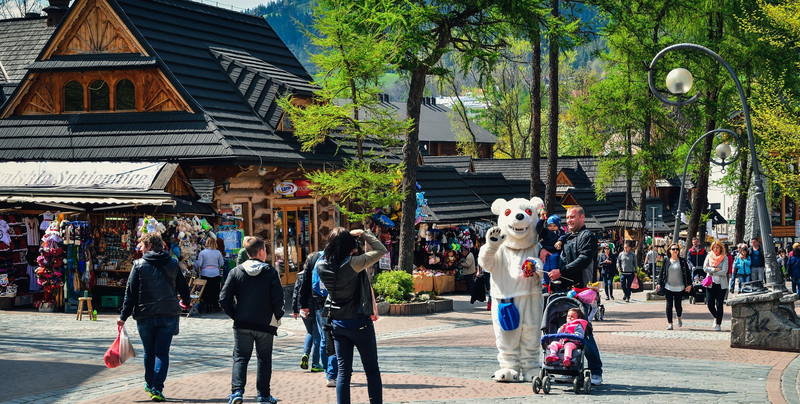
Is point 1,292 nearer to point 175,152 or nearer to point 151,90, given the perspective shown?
point 175,152

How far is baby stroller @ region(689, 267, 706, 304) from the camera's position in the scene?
2205cm

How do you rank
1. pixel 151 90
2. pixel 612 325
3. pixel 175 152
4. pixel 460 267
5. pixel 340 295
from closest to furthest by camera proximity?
pixel 340 295, pixel 612 325, pixel 175 152, pixel 151 90, pixel 460 267

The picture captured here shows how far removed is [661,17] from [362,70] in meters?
14.9

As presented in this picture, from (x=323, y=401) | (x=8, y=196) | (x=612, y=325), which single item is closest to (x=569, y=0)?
(x=612, y=325)

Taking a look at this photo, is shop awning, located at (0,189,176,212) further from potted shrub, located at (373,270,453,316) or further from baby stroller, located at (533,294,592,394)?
baby stroller, located at (533,294,592,394)

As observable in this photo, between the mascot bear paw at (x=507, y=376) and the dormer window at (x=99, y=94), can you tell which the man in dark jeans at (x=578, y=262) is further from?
the dormer window at (x=99, y=94)

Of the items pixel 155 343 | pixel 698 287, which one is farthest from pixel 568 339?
pixel 698 287

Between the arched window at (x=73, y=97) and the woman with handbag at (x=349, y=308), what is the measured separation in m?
20.0

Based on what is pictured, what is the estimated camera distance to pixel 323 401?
1079cm

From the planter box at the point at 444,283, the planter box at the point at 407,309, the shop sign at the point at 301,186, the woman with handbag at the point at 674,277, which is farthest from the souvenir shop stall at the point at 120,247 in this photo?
the woman with handbag at the point at 674,277

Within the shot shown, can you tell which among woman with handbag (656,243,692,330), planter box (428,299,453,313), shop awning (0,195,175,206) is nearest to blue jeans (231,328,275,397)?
woman with handbag (656,243,692,330)

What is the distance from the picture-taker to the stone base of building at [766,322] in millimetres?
15734

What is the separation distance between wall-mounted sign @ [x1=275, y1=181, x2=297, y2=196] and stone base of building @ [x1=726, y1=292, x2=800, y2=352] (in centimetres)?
1519

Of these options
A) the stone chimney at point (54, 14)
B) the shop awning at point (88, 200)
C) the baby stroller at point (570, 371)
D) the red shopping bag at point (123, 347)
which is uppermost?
the stone chimney at point (54, 14)
